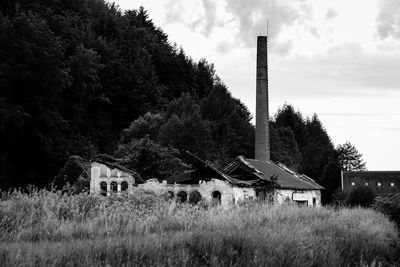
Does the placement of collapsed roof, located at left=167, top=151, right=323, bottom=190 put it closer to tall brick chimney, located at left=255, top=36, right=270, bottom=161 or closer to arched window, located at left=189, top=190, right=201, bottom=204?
arched window, located at left=189, top=190, right=201, bottom=204

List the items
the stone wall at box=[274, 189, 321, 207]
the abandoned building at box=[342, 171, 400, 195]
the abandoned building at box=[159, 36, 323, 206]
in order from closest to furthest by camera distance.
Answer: the abandoned building at box=[159, 36, 323, 206] → the stone wall at box=[274, 189, 321, 207] → the abandoned building at box=[342, 171, 400, 195]

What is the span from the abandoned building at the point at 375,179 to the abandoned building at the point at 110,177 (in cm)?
3975

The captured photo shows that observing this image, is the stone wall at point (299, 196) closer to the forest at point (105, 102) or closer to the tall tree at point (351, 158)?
the forest at point (105, 102)

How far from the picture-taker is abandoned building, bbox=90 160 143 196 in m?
31.8

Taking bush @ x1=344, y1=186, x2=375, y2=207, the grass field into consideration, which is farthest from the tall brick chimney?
the grass field

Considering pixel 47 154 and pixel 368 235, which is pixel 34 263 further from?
pixel 47 154

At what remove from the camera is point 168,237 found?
10609 mm

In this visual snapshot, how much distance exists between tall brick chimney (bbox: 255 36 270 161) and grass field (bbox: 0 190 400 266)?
28.7 m

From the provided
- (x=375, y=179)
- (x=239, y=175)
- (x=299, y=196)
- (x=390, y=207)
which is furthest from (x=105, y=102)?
(x=390, y=207)

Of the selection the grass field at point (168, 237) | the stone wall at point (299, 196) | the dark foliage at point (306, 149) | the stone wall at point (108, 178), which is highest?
the dark foliage at point (306, 149)

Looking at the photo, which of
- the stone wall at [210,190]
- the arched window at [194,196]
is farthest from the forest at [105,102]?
the arched window at [194,196]

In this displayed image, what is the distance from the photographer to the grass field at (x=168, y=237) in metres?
9.05

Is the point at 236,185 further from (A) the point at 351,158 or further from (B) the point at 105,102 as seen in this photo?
(A) the point at 351,158

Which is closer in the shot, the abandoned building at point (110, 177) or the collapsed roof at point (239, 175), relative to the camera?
the collapsed roof at point (239, 175)
